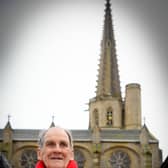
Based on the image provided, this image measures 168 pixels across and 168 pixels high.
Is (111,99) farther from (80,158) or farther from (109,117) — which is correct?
(80,158)

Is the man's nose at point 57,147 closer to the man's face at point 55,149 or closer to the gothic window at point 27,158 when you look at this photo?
the man's face at point 55,149

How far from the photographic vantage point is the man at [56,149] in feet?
6.96

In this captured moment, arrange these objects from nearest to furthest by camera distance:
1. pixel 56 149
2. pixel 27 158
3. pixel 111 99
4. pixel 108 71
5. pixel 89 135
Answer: pixel 56 149 < pixel 27 158 < pixel 89 135 < pixel 111 99 < pixel 108 71

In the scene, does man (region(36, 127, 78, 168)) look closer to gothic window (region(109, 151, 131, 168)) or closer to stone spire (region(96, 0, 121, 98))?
gothic window (region(109, 151, 131, 168))

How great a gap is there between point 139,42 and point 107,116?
23.0 m

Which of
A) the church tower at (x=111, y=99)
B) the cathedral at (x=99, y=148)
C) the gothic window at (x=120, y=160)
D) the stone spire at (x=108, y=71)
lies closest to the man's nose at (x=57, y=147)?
the cathedral at (x=99, y=148)

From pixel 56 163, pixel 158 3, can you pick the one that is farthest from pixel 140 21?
pixel 56 163

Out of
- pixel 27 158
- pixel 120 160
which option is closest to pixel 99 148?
pixel 120 160

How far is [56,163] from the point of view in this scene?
2107 mm

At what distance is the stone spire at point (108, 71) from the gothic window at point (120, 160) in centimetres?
764

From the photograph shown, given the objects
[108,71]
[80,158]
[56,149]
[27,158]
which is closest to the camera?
[56,149]

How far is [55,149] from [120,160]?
85.1 ft

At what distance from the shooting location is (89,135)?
28.6 m

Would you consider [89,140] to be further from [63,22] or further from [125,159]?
[63,22]
